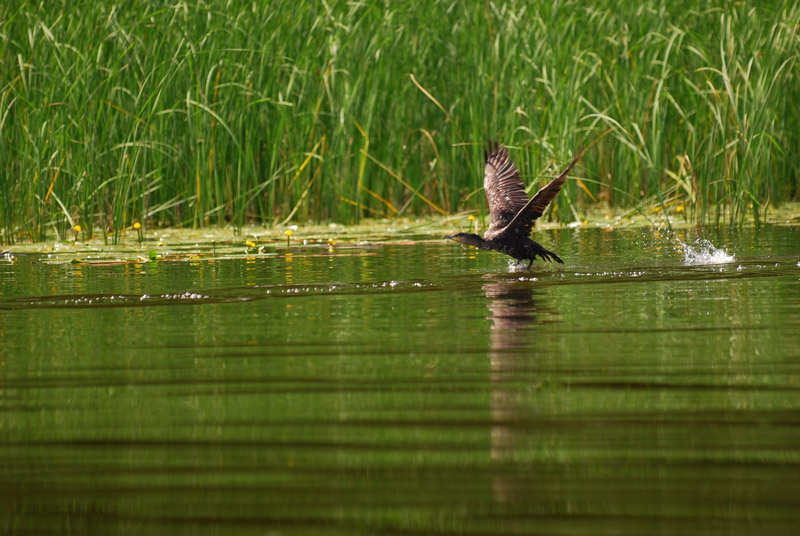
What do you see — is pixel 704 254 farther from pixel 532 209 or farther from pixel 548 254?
pixel 532 209

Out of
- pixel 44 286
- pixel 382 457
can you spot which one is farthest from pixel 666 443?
pixel 44 286

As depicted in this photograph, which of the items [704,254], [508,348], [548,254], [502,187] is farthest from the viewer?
[502,187]

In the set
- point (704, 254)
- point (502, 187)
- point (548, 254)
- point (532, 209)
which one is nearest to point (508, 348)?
point (532, 209)

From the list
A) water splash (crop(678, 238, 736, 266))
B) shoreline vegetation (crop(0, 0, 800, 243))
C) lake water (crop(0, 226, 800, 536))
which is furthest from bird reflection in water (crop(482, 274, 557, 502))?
shoreline vegetation (crop(0, 0, 800, 243))

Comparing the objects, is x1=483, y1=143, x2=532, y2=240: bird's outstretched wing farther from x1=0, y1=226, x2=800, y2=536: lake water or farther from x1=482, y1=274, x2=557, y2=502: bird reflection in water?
x1=0, y1=226, x2=800, y2=536: lake water

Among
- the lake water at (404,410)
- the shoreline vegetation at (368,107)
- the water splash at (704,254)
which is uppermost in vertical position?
the shoreline vegetation at (368,107)

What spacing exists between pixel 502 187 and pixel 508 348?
5.02 meters

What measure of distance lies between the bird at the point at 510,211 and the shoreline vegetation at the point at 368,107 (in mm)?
1106

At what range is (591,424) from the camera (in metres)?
3.32

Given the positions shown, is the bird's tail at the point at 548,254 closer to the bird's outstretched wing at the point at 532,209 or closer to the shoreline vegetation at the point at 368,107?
the bird's outstretched wing at the point at 532,209

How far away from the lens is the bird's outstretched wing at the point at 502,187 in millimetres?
9344

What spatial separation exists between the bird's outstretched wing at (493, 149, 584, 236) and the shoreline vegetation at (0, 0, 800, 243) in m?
2.55

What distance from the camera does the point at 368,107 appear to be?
11.9m

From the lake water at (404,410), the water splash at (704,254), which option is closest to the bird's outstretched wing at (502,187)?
the water splash at (704,254)
